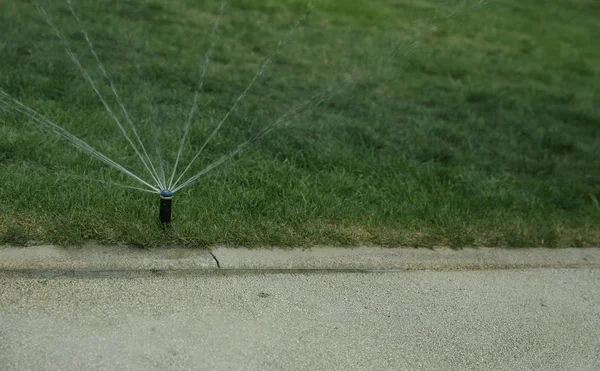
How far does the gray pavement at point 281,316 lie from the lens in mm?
2582

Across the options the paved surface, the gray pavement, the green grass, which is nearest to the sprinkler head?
the green grass

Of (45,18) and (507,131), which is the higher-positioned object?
(45,18)

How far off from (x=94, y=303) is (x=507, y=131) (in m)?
3.84

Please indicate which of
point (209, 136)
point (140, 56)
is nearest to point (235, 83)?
point (140, 56)

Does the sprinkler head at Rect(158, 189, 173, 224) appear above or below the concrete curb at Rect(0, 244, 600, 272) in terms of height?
above

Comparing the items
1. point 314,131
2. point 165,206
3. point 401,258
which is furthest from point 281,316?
point 314,131

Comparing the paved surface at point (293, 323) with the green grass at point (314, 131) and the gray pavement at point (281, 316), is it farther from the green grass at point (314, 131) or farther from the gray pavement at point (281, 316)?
the green grass at point (314, 131)

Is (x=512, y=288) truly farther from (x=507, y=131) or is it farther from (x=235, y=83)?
(x=235, y=83)

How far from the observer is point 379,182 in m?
4.34

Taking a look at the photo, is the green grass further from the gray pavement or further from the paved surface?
the paved surface

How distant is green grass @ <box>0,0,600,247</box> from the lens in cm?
353

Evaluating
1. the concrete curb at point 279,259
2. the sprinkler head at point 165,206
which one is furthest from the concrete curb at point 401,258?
the sprinkler head at point 165,206

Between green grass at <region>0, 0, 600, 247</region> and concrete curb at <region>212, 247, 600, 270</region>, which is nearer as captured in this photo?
concrete curb at <region>212, 247, 600, 270</region>

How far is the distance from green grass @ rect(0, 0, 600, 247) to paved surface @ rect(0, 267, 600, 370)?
331mm
